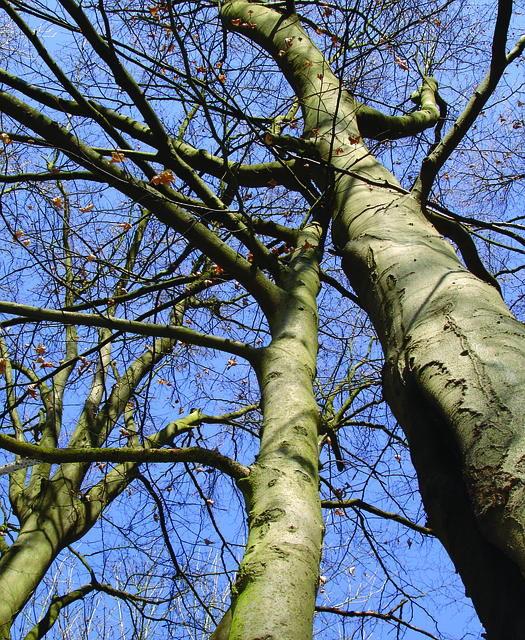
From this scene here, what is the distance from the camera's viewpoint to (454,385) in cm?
101

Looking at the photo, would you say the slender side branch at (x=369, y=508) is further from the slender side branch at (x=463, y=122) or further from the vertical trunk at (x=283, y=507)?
the slender side branch at (x=463, y=122)

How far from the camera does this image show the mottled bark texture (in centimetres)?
80

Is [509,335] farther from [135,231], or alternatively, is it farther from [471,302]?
[135,231]

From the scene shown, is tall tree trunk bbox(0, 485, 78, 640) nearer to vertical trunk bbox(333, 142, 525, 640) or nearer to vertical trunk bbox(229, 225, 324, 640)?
vertical trunk bbox(229, 225, 324, 640)

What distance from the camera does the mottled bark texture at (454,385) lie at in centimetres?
80

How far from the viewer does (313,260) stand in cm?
260

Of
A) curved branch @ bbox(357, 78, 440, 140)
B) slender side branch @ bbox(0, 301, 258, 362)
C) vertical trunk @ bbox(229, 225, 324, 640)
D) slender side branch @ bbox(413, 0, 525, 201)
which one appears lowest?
vertical trunk @ bbox(229, 225, 324, 640)

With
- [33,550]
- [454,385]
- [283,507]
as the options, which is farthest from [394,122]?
[33,550]

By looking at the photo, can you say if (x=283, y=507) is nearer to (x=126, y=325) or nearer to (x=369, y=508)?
(x=126, y=325)

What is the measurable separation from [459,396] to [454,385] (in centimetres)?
4

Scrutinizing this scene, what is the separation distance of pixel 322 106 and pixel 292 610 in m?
2.69

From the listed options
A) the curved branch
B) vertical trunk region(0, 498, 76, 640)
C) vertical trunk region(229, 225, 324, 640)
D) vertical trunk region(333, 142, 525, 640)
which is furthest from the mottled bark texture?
vertical trunk region(0, 498, 76, 640)

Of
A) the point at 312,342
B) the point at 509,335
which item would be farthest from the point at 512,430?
the point at 312,342

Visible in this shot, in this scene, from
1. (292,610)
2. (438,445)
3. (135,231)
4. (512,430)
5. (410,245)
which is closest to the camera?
(512,430)
